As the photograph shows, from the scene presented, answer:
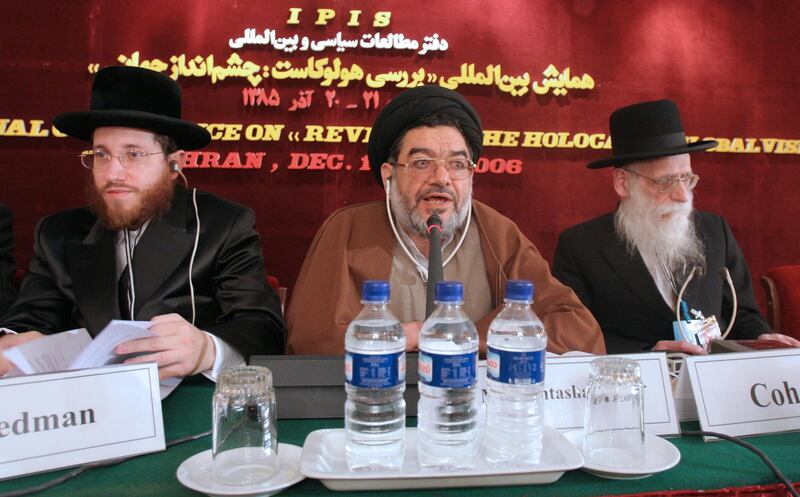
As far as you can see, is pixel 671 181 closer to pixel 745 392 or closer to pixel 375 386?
pixel 745 392

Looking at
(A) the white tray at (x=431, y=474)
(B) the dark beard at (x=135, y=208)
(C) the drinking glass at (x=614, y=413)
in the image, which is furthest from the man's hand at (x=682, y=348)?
(B) the dark beard at (x=135, y=208)

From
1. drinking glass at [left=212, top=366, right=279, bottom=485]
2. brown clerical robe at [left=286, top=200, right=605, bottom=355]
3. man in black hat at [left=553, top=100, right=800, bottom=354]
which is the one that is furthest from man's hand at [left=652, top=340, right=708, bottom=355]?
drinking glass at [left=212, top=366, right=279, bottom=485]

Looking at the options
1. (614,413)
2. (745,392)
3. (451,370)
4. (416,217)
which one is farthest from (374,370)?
(416,217)

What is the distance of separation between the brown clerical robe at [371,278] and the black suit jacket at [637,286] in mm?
645

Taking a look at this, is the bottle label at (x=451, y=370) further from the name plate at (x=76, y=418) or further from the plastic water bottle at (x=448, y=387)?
the name plate at (x=76, y=418)

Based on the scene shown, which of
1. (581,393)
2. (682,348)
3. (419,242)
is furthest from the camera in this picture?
(419,242)

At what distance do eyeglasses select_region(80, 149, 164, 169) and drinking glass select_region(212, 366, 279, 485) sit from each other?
4.36ft

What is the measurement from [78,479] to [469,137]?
162 centimetres

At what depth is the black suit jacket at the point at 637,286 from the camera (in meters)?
2.50

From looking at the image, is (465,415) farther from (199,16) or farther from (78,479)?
(199,16)

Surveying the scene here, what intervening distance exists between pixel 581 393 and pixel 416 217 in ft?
3.14

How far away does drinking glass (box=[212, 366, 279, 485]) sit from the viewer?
40.7 inches

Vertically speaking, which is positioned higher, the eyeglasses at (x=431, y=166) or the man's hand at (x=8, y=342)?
the eyeglasses at (x=431, y=166)

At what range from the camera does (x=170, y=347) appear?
1.40 meters
